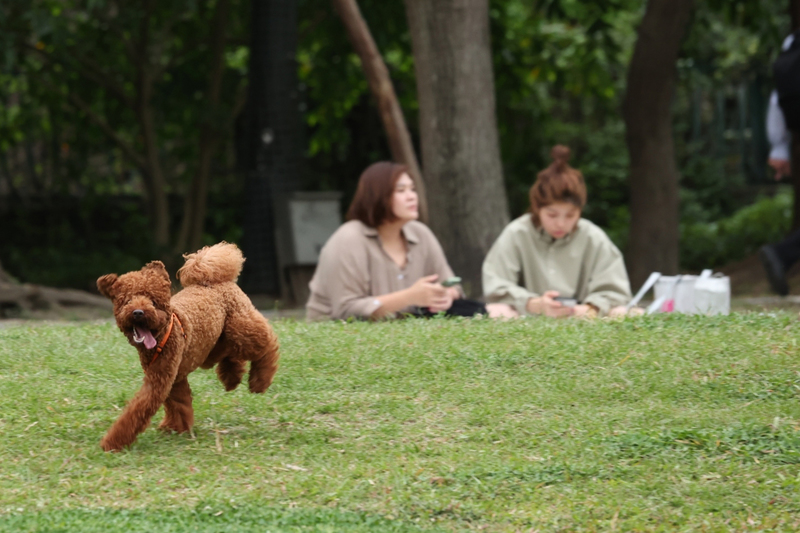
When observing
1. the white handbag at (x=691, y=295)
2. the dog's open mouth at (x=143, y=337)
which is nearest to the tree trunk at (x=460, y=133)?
the white handbag at (x=691, y=295)

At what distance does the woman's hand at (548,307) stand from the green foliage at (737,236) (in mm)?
9596

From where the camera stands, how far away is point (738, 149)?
800 inches

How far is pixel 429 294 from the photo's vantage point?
21.1ft

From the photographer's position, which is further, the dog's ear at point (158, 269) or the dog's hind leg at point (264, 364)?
the dog's hind leg at point (264, 364)

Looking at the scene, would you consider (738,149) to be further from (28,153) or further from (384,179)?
(384,179)

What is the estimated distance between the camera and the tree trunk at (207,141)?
1467 cm

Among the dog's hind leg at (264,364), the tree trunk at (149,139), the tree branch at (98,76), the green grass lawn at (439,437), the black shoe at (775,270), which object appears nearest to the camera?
the green grass lawn at (439,437)

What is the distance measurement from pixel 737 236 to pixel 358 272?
35.6 ft

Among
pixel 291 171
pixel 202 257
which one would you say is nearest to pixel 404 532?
pixel 202 257

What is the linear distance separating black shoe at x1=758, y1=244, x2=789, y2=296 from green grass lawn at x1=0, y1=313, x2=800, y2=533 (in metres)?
1.25

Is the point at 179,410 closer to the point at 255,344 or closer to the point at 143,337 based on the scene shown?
the point at 255,344

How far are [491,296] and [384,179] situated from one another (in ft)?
3.64

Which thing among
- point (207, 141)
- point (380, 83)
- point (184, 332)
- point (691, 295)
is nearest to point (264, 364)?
point (184, 332)

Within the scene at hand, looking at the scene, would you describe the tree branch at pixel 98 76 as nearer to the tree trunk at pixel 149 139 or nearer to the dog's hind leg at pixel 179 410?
the tree trunk at pixel 149 139
